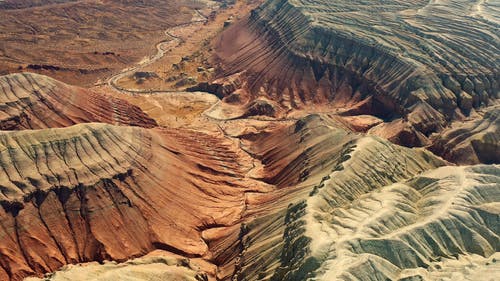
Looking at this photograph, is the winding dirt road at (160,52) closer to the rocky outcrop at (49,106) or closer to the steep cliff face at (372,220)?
the rocky outcrop at (49,106)

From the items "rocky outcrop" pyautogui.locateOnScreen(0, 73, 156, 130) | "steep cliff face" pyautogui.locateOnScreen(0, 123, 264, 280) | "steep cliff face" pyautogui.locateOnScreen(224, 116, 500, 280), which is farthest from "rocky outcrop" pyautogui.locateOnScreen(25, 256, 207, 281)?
"rocky outcrop" pyautogui.locateOnScreen(0, 73, 156, 130)

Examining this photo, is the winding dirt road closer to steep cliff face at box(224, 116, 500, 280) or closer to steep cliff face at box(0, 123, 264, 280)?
steep cliff face at box(0, 123, 264, 280)

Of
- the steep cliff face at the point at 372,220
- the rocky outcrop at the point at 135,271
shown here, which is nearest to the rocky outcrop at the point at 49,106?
the steep cliff face at the point at 372,220

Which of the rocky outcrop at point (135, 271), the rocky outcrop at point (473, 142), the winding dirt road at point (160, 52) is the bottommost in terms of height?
the winding dirt road at point (160, 52)

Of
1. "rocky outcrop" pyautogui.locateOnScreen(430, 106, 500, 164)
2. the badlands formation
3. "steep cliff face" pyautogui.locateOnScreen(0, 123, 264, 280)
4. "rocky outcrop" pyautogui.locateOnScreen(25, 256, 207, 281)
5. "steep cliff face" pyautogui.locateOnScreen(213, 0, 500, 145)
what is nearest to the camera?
"rocky outcrop" pyautogui.locateOnScreen(25, 256, 207, 281)

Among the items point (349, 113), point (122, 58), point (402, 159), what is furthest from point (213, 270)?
point (122, 58)

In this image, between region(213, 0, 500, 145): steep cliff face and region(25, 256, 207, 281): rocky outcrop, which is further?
region(213, 0, 500, 145): steep cliff face

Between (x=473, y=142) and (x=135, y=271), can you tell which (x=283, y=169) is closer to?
(x=473, y=142)
